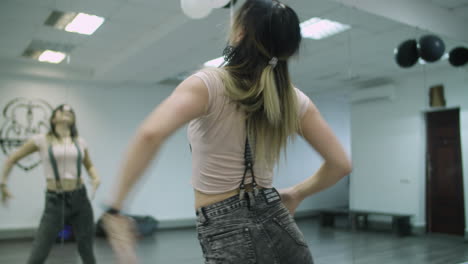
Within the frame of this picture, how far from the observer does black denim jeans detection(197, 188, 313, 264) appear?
71cm

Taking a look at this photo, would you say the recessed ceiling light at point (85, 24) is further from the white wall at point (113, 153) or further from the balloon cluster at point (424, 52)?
the balloon cluster at point (424, 52)

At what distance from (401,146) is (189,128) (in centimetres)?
371

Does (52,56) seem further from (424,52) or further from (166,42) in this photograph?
(424,52)

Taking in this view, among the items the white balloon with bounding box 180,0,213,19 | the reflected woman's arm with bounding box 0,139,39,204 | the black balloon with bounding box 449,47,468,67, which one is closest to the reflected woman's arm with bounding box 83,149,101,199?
the reflected woman's arm with bounding box 0,139,39,204

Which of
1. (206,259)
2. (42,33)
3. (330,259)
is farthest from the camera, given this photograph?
(330,259)

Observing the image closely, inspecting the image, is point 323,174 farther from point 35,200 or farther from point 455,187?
point 455,187

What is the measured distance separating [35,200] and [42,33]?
97 cm

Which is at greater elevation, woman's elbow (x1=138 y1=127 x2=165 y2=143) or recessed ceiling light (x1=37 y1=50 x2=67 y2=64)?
recessed ceiling light (x1=37 y1=50 x2=67 y2=64)

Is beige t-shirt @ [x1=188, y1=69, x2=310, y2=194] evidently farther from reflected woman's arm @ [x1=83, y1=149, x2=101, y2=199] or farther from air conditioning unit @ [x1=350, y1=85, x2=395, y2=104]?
air conditioning unit @ [x1=350, y1=85, x2=395, y2=104]

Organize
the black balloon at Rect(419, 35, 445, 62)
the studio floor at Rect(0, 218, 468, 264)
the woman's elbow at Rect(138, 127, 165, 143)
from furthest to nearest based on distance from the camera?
the black balloon at Rect(419, 35, 445, 62)
the studio floor at Rect(0, 218, 468, 264)
the woman's elbow at Rect(138, 127, 165, 143)

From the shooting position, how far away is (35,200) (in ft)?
6.39

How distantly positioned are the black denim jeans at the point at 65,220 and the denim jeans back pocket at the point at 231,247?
1467 mm

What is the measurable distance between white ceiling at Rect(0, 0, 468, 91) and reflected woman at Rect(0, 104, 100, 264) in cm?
41

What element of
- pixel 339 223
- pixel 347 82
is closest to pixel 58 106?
pixel 339 223
